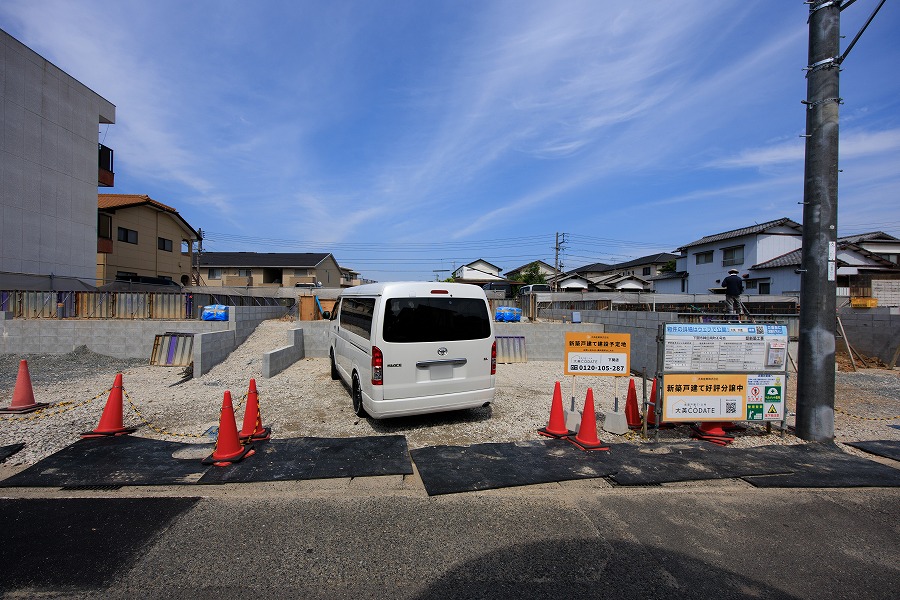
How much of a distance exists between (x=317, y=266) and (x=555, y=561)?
133ft

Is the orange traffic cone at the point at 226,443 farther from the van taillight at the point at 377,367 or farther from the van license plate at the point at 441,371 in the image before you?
the van license plate at the point at 441,371

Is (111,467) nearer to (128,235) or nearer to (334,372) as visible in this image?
(334,372)

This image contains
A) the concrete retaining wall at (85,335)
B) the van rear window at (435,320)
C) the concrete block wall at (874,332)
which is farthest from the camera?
the concrete retaining wall at (85,335)

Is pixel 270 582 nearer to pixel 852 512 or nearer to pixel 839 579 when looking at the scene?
pixel 839 579

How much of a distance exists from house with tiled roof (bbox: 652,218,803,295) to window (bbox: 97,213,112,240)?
37385 mm

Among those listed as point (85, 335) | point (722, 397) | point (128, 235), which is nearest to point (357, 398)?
point (722, 397)

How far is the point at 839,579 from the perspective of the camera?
267cm

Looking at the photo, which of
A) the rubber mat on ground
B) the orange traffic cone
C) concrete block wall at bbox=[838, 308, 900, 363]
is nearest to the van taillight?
the orange traffic cone

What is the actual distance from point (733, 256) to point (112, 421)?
3368cm

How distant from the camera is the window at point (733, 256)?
91.6 ft

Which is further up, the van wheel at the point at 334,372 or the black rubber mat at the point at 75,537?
the van wheel at the point at 334,372

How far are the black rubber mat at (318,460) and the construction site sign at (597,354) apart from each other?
2.60 meters

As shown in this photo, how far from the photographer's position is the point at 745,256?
27.5 meters

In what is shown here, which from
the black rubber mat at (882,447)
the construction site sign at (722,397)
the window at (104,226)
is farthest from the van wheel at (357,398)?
the window at (104,226)
